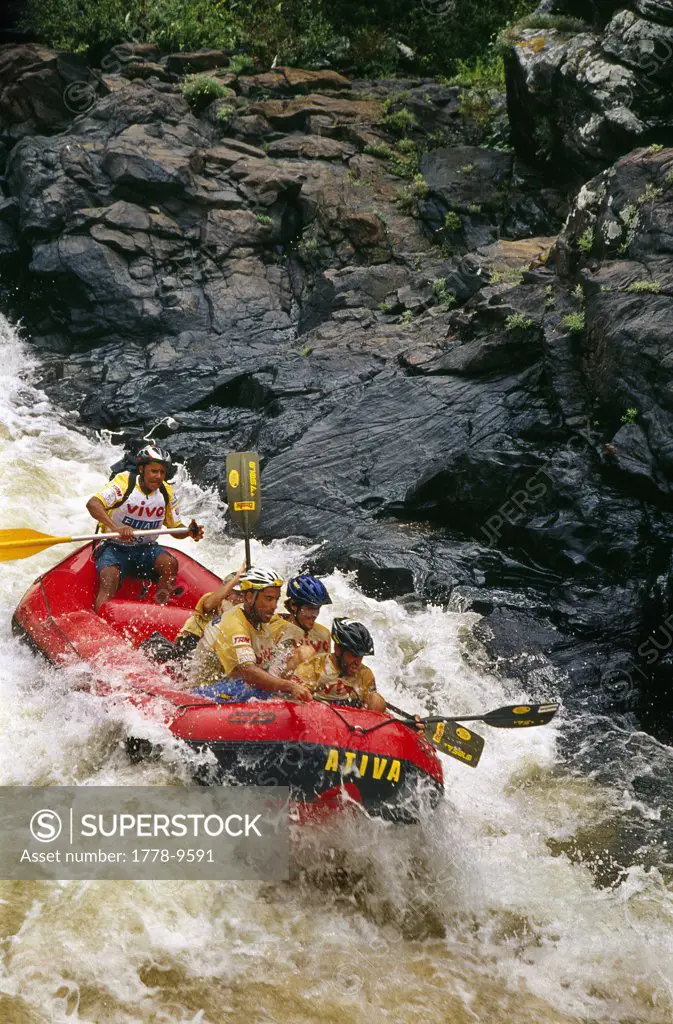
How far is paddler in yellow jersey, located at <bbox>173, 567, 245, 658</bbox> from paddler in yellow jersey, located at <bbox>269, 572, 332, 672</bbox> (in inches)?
13.3

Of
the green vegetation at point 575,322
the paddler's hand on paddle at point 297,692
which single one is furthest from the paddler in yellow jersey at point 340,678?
the green vegetation at point 575,322

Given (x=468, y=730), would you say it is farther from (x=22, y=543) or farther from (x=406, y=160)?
(x=406, y=160)

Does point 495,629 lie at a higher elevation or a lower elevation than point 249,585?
lower

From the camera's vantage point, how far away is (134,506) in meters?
6.86

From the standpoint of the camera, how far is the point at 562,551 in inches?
306

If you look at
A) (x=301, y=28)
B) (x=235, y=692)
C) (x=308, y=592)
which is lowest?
(x=235, y=692)

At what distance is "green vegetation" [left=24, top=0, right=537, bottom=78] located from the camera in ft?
46.9

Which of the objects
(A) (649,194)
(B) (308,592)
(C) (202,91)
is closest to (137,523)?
(B) (308,592)

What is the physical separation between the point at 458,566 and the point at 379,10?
1205cm

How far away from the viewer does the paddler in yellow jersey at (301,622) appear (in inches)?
208

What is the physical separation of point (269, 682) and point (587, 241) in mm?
5862

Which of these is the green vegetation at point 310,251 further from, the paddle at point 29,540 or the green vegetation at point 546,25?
the paddle at point 29,540

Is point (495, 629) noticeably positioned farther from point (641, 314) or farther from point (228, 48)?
point (228, 48)

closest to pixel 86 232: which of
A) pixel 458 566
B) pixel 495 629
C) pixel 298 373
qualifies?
pixel 298 373
